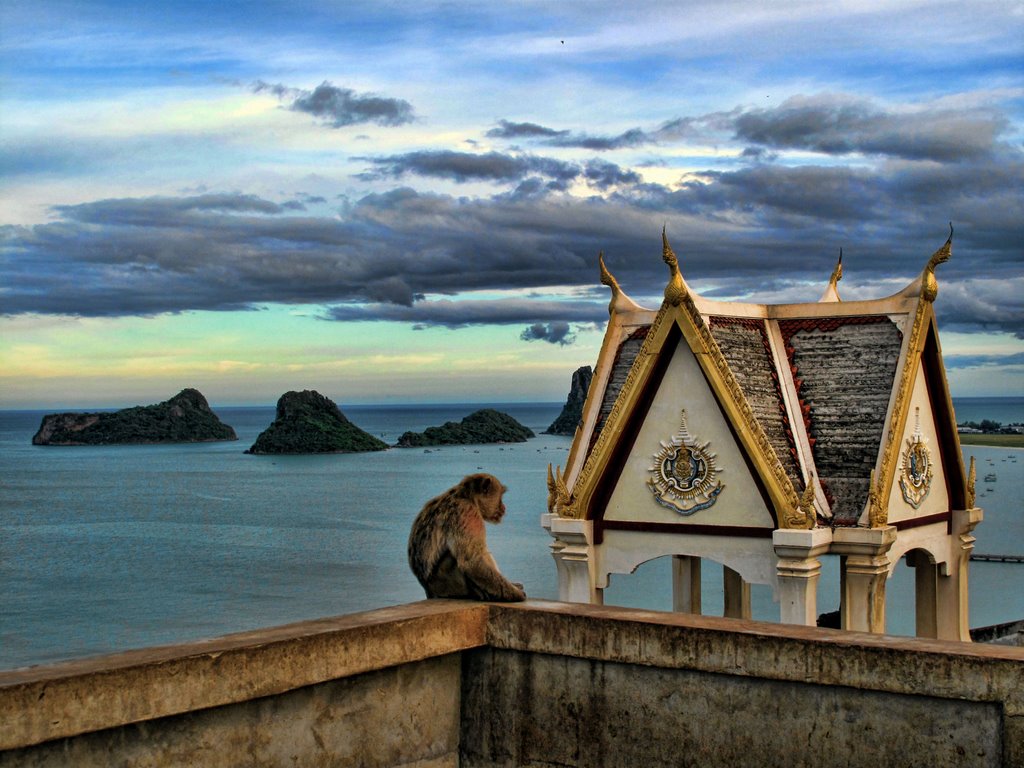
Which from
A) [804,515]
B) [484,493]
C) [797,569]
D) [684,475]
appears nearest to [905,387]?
[804,515]

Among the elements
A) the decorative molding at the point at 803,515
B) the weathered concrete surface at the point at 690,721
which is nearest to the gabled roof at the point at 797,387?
the decorative molding at the point at 803,515

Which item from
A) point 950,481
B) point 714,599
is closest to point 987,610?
point 714,599

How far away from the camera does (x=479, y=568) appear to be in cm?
975

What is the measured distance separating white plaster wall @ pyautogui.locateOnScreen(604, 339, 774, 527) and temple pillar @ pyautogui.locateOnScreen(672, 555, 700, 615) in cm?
396

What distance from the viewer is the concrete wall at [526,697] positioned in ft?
25.1

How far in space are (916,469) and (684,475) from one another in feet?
9.99

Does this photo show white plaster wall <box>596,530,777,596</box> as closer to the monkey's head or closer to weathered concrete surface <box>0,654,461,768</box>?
the monkey's head

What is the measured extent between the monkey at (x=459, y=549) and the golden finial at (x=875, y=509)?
7242 mm

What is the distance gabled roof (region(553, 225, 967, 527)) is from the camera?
54.1 ft

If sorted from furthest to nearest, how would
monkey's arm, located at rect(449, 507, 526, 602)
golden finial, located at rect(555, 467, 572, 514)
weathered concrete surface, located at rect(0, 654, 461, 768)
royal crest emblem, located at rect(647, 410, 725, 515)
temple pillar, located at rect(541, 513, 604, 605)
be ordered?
1. golden finial, located at rect(555, 467, 572, 514)
2. temple pillar, located at rect(541, 513, 604, 605)
3. royal crest emblem, located at rect(647, 410, 725, 515)
4. monkey's arm, located at rect(449, 507, 526, 602)
5. weathered concrete surface, located at rect(0, 654, 461, 768)

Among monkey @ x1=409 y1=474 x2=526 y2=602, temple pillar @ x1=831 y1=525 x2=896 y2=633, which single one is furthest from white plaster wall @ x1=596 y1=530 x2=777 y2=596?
monkey @ x1=409 y1=474 x2=526 y2=602

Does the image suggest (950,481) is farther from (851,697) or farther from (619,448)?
(851,697)

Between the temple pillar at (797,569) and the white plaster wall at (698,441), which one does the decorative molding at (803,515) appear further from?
the white plaster wall at (698,441)

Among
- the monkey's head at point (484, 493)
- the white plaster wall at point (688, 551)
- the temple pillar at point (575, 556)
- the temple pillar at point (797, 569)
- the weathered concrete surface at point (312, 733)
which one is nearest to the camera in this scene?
the weathered concrete surface at point (312, 733)
